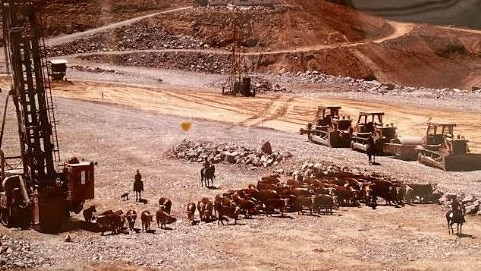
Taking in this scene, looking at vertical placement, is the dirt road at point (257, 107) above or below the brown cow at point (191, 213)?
above

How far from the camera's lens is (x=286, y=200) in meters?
24.5

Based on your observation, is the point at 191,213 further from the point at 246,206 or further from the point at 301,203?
the point at 301,203

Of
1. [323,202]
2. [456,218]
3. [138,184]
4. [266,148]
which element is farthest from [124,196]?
[456,218]

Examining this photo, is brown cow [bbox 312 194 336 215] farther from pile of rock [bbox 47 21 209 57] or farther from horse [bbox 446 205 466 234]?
pile of rock [bbox 47 21 209 57]

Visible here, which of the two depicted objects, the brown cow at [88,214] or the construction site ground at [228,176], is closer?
the construction site ground at [228,176]

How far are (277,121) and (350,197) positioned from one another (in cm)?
2033

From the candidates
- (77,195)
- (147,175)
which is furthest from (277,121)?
(77,195)

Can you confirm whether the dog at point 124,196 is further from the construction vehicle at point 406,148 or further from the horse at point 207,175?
the construction vehicle at point 406,148

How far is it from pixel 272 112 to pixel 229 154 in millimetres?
15321

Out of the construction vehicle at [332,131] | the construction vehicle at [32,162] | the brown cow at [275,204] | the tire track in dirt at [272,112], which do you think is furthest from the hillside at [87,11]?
the brown cow at [275,204]

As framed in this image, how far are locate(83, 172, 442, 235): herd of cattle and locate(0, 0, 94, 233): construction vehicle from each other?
1338 mm

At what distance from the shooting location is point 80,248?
19.0m

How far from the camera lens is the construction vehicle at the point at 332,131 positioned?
37000mm

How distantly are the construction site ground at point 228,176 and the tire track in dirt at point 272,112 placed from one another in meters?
0.09
